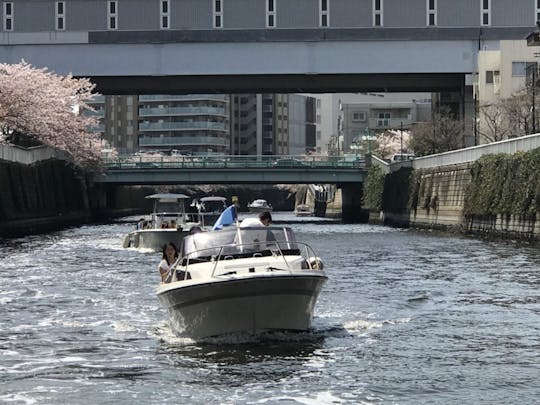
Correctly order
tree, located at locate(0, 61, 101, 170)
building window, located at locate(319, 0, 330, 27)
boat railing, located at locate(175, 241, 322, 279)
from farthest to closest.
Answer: building window, located at locate(319, 0, 330, 27) → tree, located at locate(0, 61, 101, 170) → boat railing, located at locate(175, 241, 322, 279)

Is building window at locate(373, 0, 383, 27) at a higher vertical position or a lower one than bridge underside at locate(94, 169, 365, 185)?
higher

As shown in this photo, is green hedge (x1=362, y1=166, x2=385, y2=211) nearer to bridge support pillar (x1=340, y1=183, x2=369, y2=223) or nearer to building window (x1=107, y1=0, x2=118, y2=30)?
bridge support pillar (x1=340, y1=183, x2=369, y2=223)

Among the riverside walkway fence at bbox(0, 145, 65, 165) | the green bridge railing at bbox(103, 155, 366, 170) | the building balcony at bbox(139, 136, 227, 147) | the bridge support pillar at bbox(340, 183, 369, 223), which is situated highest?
the building balcony at bbox(139, 136, 227, 147)

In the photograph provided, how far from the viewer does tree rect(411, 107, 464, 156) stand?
8312cm

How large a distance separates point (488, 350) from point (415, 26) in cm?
5840

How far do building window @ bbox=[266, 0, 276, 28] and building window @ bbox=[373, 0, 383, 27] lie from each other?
22.9 feet

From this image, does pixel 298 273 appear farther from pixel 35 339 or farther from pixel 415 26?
pixel 415 26

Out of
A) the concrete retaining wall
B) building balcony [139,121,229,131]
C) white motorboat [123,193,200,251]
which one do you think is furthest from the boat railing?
building balcony [139,121,229,131]

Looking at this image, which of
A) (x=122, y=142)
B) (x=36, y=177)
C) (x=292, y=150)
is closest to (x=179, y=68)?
(x=36, y=177)

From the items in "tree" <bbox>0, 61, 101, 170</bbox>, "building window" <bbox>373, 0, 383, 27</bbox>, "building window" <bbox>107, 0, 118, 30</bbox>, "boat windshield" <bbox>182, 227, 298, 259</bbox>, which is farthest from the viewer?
"building window" <bbox>107, 0, 118, 30</bbox>

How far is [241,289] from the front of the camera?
16875 millimetres

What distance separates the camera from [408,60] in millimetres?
72750

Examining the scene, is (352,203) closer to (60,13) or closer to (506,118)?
(506,118)

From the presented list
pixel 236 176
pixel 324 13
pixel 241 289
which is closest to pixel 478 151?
pixel 324 13
